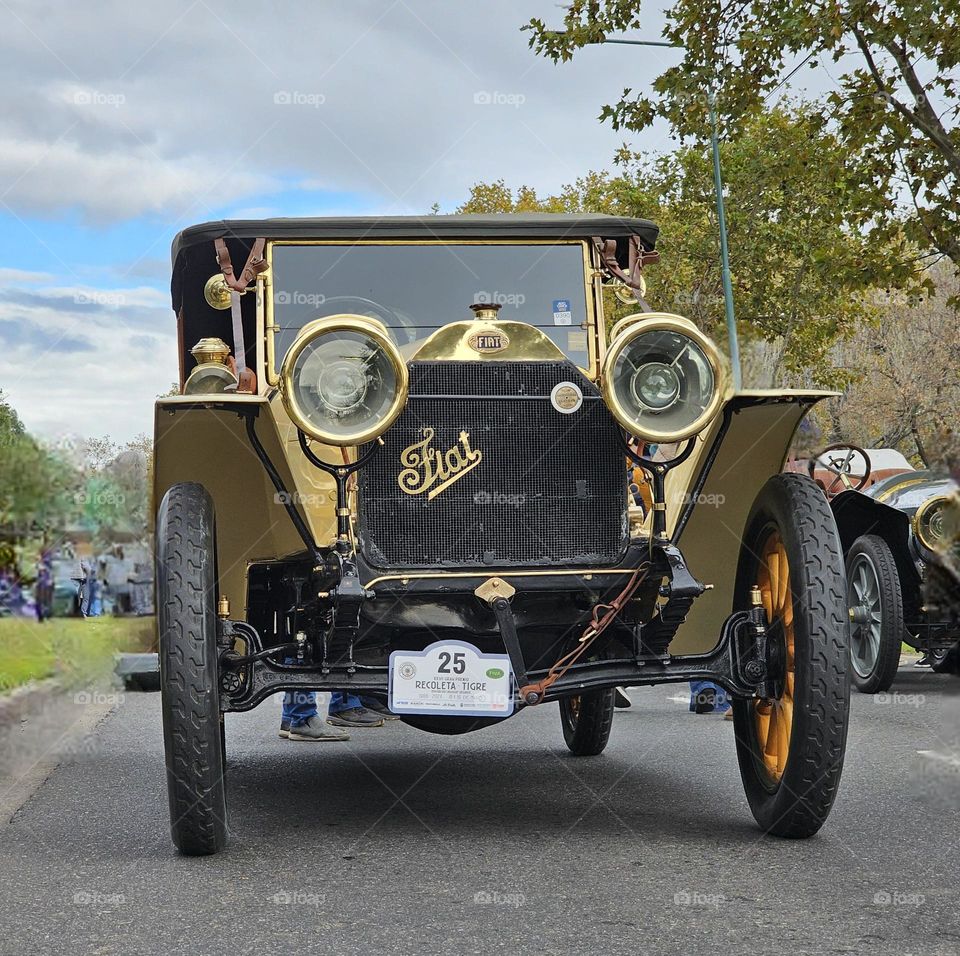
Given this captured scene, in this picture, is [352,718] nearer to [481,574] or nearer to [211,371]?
[211,371]

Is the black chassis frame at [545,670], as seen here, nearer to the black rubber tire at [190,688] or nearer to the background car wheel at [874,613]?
the black rubber tire at [190,688]

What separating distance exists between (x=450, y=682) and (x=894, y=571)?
6.31 m

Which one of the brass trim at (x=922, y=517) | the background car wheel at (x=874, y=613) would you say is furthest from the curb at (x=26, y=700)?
the brass trim at (x=922, y=517)

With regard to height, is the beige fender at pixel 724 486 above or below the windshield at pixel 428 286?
below

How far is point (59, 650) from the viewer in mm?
12078

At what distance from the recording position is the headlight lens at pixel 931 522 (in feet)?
35.0

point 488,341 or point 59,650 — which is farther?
point 59,650

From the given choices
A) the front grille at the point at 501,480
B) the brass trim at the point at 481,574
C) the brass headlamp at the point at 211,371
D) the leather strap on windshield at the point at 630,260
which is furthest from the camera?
the leather strap on windshield at the point at 630,260

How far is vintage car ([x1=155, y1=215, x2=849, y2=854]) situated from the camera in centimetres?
486

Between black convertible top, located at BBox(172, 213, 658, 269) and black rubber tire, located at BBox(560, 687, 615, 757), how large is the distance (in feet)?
7.44

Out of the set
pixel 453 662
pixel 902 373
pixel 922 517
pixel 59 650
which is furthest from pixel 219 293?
pixel 902 373

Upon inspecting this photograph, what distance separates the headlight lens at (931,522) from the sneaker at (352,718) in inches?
175

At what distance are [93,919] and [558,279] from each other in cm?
355

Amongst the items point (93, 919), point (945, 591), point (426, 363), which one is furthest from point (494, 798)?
point (945, 591)
